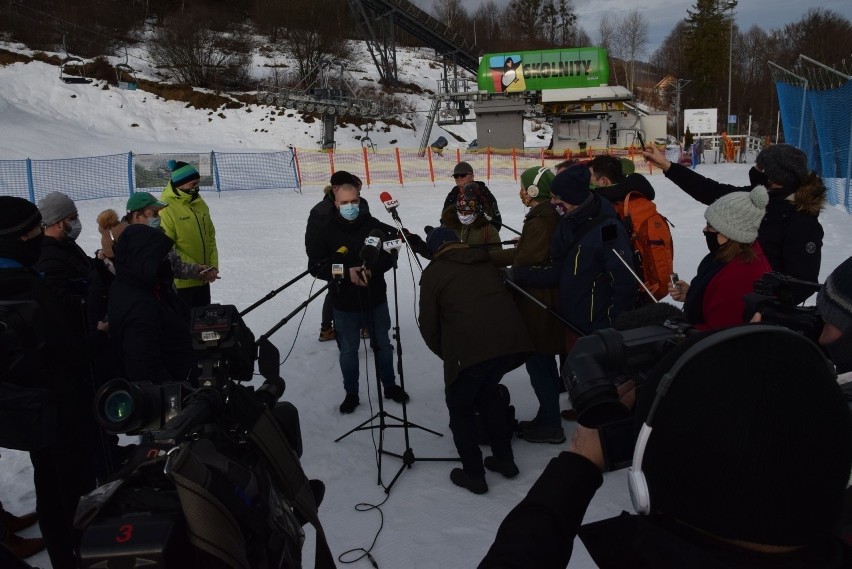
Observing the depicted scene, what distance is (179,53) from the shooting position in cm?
3309

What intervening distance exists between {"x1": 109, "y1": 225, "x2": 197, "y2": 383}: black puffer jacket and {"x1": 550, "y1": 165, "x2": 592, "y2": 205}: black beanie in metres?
2.21

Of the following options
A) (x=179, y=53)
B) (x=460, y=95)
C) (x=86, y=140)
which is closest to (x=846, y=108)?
(x=460, y=95)

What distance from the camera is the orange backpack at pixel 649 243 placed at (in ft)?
12.6

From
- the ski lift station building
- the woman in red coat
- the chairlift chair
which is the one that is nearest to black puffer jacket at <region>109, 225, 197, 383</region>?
the woman in red coat

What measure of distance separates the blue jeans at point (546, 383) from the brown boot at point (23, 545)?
304 cm

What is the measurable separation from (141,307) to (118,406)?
1536mm

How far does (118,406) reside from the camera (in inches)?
63.6

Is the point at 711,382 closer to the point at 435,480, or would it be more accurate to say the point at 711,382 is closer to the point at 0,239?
the point at 0,239

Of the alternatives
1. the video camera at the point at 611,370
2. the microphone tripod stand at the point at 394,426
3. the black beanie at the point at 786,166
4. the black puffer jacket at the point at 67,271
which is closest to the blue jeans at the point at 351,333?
the microphone tripod stand at the point at 394,426

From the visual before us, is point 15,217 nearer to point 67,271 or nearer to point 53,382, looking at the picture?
point 53,382

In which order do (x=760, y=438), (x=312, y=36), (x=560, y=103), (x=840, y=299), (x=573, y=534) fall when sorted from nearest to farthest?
1. (x=760, y=438)
2. (x=573, y=534)
3. (x=840, y=299)
4. (x=560, y=103)
5. (x=312, y=36)

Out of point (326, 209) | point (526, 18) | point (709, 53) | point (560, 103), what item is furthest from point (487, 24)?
point (326, 209)

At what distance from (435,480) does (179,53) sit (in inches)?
1398

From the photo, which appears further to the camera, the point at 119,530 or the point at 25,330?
the point at 25,330
